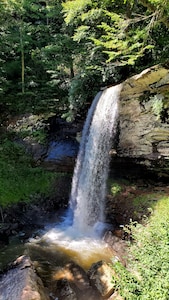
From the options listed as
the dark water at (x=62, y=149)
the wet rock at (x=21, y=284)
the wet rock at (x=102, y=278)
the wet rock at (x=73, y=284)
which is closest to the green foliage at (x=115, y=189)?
the dark water at (x=62, y=149)

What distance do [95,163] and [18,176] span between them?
3.32 m

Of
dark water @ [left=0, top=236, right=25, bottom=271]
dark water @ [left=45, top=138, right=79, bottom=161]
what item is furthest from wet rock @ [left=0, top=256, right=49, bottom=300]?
dark water @ [left=45, top=138, right=79, bottom=161]

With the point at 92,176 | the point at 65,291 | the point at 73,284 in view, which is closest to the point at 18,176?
the point at 92,176

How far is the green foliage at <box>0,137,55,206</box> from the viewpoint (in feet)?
34.9

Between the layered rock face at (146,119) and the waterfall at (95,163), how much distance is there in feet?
1.38

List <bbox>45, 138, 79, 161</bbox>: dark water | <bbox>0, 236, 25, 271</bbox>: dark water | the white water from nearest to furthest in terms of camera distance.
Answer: <bbox>0, 236, 25, 271</bbox>: dark water
the white water
<bbox>45, 138, 79, 161</bbox>: dark water

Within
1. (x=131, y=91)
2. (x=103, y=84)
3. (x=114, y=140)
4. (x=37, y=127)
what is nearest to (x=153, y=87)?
(x=131, y=91)

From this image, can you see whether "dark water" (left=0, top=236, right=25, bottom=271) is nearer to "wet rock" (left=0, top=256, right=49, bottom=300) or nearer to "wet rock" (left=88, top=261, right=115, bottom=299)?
"wet rock" (left=0, top=256, right=49, bottom=300)

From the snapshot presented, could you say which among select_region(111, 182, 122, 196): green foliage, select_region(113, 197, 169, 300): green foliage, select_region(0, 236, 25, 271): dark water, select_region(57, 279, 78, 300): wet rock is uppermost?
select_region(111, 182, 122, 196): green foliage

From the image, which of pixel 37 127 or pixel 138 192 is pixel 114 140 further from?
pixel 37 127

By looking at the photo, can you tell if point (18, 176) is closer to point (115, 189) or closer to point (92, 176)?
point (92, 176)

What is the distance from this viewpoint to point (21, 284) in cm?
571

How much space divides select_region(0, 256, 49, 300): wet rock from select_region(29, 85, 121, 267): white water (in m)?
2.48

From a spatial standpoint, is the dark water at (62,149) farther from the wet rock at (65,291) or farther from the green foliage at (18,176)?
the wet rock at (65,291)
